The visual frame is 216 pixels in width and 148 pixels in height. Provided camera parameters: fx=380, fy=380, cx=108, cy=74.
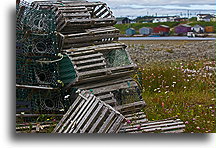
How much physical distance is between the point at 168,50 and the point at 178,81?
0.54 meters

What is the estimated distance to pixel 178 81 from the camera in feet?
17.9

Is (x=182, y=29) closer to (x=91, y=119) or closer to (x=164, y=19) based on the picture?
(x=164, y=19)

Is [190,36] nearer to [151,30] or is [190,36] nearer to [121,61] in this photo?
[151,30]

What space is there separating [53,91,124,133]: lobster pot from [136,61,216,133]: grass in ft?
2.57

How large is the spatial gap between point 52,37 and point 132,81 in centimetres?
121

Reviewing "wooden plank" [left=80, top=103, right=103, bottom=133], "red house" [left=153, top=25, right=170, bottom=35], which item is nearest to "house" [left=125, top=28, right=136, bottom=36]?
"red house" [left=153, top=25, right=170, bottom=35]

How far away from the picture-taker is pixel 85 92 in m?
4.70

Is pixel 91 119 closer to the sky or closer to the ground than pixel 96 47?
closer to the ground

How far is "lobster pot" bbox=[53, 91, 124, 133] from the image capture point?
4.38 metres

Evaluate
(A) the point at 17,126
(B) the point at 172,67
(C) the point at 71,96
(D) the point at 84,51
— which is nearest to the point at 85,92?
(C) the point at 71,96

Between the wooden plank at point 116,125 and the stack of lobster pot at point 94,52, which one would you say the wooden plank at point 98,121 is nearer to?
the wooden plank at point 116,125

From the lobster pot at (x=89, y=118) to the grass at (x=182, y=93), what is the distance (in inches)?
30.9

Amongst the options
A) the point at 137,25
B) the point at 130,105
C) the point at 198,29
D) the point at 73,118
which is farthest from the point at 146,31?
the point at 73,118

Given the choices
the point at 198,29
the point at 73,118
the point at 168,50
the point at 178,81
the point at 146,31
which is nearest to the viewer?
the point at 73,118
